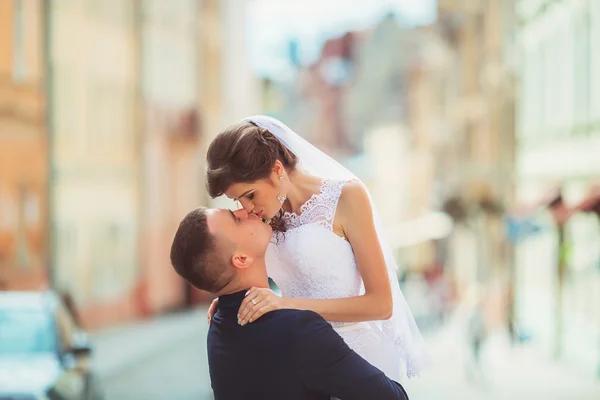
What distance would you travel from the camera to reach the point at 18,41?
2045 cm

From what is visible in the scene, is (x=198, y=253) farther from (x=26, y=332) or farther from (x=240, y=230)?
(x=26, y=332)

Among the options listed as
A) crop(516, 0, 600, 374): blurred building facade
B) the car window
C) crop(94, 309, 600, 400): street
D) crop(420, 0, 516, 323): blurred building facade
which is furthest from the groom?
crop(420, 0, 516, 323): blurred building facade

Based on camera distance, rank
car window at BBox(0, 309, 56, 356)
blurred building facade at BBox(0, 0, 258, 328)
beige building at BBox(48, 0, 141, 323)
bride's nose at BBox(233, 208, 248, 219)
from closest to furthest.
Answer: bride's nose at BBox(233, 208, 248, 219) < car window at BBox(0, 309, 56, 356) < blurred building facade at BBox(0, 0, 258, 328) < beige building at BBox(48, 0, 141, 323)

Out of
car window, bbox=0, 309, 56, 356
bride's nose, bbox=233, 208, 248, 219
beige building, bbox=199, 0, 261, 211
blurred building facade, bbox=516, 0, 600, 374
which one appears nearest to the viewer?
bride's nose, bbox=233, 208, 248, 219

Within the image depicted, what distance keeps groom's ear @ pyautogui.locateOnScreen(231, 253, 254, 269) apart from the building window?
18.1 meters

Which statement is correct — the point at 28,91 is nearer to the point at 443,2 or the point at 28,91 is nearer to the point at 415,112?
the point at 443,2

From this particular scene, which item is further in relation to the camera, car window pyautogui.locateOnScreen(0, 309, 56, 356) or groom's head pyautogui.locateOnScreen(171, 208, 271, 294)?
car window pyautogui.locateOnScreen(0, 309, 56, 356)

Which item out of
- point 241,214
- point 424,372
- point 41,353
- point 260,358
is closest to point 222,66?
point 424,372

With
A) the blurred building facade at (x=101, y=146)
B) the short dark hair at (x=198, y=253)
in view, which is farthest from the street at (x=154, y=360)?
the short dark hair at (x=198, y=253)

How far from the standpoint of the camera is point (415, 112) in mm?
53844

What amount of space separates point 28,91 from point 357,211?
18.5 meters

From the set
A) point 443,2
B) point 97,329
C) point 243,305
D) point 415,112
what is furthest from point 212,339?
point 415,112

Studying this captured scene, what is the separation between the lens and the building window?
20297mm

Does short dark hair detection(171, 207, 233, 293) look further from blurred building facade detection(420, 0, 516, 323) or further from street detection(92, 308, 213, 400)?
blurred building facade detection(420, 0, 516, 323)
